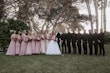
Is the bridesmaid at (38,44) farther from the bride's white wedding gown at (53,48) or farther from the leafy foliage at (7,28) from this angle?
the leafy foliage at (7,28)

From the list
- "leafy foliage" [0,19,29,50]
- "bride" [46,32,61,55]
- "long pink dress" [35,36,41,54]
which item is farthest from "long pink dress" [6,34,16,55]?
"leafy foliage" [0,19,29,50]

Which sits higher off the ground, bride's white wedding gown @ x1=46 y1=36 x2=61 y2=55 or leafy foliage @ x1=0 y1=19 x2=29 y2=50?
leafy foliage @ x1=0 y1=19 x2=29 y2=50

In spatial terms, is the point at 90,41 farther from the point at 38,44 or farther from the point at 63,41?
the point at 38,44

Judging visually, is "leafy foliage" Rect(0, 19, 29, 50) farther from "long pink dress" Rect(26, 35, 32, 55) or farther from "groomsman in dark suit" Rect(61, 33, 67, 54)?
"groomsman in dark suit" Rect(61, 33, 67, 54)

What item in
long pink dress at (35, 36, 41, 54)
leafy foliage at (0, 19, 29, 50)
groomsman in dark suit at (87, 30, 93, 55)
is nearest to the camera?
groomsman in dark suit at (87, 30, 93, 55)

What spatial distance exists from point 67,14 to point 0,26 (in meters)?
11.3

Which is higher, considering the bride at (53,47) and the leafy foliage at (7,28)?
the leafy foliage at (7,28)

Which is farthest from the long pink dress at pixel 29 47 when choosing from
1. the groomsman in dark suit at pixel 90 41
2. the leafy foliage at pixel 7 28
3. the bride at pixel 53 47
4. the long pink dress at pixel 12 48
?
the groomsman in dark suit at pixel 90 41

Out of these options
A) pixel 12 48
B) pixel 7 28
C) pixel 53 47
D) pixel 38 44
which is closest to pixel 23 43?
pixel 12 48

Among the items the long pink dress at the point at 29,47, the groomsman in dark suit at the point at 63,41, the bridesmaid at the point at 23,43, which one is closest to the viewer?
the bridesmaid at the point at 23,43

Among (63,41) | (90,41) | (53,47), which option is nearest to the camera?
(90,41)

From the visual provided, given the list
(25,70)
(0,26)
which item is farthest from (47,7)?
(25,70)

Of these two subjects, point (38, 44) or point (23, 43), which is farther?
point (38, 44)

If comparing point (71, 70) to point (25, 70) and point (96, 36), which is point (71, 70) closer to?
point (25, 70)
